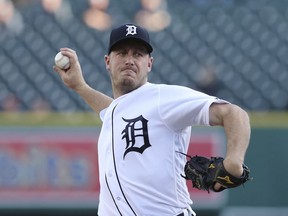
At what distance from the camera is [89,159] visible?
26.4ft

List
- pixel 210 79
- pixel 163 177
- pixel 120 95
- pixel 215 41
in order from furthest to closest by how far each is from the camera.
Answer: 1. pixel 215 41
2. pixel 210 79
3. pixel 120 95
4. pixel 163 177

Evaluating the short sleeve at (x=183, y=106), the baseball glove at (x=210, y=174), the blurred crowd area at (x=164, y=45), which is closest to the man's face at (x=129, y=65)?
the short sleeve at (x=183, y=106)

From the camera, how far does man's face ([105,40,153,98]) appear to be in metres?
3.77

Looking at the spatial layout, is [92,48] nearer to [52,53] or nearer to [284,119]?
[52,53]

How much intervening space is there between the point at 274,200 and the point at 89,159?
6.29 feet

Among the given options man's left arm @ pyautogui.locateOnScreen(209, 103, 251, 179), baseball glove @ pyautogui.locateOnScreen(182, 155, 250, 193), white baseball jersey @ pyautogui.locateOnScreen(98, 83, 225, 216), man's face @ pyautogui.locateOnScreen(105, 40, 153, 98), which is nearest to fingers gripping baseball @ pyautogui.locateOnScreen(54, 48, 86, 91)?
man's face @ pyautogui.locateOnScreen(105, 40, 153, 98)

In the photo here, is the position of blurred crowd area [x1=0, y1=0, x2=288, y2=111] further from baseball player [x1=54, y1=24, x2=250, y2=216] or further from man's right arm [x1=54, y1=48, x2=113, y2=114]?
baseball player [x1=54, y1=24, x2=250, y2=216]

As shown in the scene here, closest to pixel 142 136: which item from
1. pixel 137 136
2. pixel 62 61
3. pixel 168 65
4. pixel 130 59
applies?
pixel 137 136

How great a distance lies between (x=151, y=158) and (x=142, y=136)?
0.36 feet

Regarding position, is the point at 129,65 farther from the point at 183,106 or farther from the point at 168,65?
the point at 168,65

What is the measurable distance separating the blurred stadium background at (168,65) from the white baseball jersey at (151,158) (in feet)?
14.1

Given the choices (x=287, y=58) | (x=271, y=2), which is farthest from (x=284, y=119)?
(x=271, y=2)

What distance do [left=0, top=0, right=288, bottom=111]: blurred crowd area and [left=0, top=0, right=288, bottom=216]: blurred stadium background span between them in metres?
0.01

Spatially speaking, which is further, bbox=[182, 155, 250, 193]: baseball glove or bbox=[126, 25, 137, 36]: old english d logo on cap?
bbox=[126, 25, 137, 36]: old english d logo on cap
